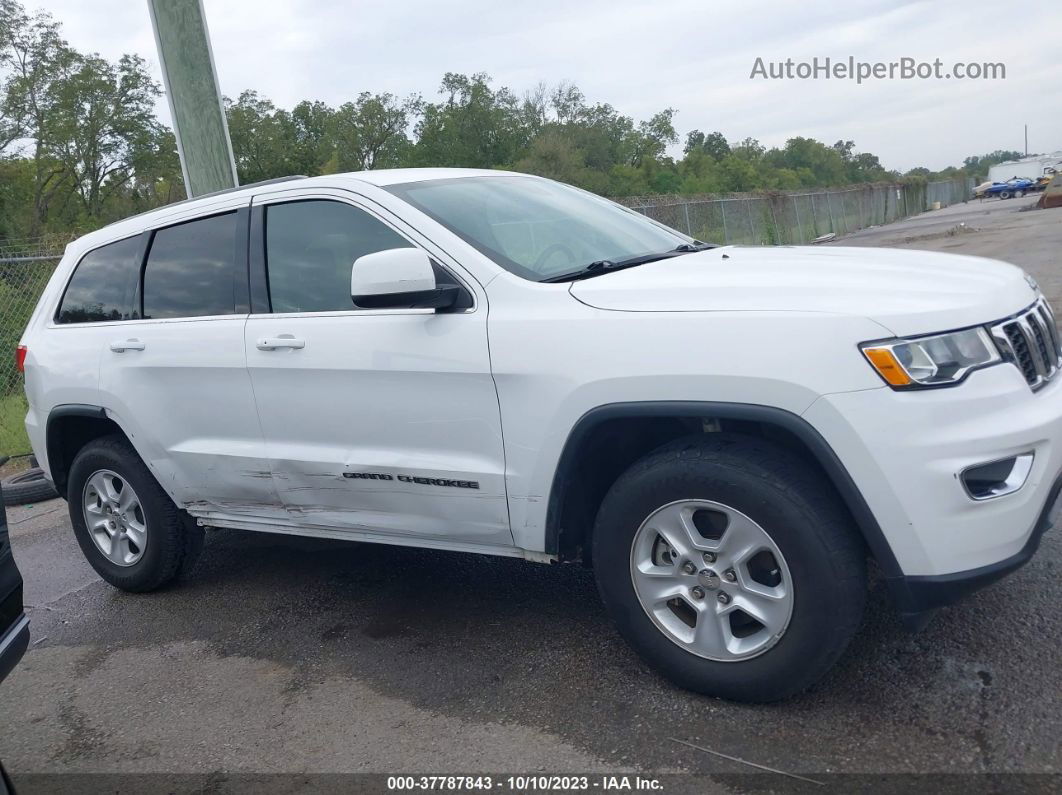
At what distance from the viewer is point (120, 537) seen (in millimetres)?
4984

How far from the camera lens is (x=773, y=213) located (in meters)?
26.1

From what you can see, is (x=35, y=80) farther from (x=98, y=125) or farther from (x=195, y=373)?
(x=195, y=373)

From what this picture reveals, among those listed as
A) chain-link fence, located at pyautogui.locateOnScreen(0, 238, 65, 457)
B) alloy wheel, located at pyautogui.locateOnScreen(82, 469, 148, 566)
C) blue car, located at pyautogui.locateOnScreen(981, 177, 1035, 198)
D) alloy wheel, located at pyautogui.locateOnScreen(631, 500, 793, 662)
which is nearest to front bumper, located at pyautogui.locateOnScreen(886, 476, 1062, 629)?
alloy wheel, located at pyautogui.locateOnScreen(631, 500, 793, 662)

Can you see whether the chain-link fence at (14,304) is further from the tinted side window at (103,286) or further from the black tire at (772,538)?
the black tire at (772,538)

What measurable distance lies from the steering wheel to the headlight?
1342mm

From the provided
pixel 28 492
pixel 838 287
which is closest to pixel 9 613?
pixel 838 287

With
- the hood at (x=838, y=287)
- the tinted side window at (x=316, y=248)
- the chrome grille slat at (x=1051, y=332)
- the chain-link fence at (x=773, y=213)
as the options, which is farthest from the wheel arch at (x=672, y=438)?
the chain-link fence at (x=773, y=213)

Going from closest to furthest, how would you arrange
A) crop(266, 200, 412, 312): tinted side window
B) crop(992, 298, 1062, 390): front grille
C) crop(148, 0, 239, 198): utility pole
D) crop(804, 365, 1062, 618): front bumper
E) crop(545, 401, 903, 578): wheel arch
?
1. crop(804, 365, 1062, 618): front bumper
2. crop(545, 401, 903, 578): wheel arch
3. crop(992, 298, 1062, 390): front grille
4. crop(266, 200, 412, 312): tinted side window
5. crop(148, 0, 239, 198): utility pole

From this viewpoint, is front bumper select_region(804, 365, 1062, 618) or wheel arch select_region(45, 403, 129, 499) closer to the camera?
front bumper select_region(804, 365, 1062, 618)

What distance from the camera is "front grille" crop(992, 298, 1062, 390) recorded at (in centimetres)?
294

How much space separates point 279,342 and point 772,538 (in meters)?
2.17

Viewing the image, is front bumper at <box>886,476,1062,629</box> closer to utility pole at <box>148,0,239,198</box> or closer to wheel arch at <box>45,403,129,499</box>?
wheel arch at <box>45,403,129,499</box>

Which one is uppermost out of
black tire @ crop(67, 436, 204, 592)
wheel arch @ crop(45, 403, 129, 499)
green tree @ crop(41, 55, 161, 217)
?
green tree @ crop(41, 55, 161, 217)

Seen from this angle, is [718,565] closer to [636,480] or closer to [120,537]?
[636,480]
